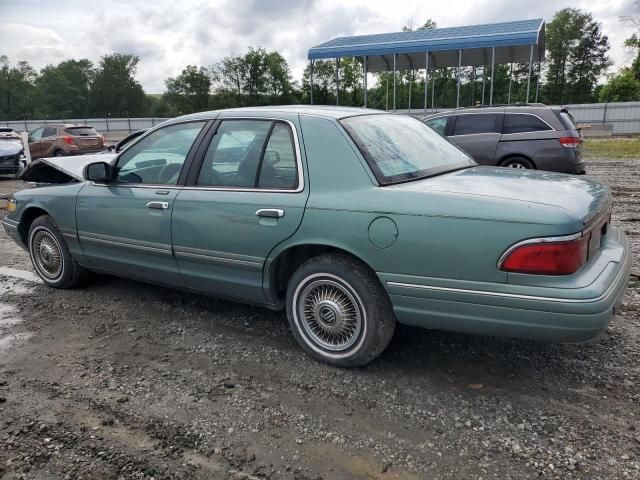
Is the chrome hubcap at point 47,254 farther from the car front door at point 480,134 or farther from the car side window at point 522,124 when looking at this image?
the car side window at point 522,124

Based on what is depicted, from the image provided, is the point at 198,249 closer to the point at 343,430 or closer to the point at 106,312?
the point at 106,312

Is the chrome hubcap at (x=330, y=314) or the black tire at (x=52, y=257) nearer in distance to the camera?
the chrome hubcap at (x=330, y=314)

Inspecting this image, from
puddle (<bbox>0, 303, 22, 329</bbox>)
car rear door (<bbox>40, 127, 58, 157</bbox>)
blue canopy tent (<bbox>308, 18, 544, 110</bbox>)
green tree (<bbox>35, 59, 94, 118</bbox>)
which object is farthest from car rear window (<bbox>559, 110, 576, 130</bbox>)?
green tree (<bbox>35, 59, 94, 118</bbox>)

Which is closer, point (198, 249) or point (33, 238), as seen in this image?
point (198, 249)

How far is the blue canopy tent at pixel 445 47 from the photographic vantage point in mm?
20094

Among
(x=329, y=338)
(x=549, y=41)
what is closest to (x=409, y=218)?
(x=329, y=338)

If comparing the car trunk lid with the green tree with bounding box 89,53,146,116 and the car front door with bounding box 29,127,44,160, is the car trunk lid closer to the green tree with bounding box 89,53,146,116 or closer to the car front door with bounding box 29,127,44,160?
the car front door with bounding box 29,127,44,160

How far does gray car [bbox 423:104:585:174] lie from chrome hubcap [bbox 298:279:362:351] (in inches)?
264

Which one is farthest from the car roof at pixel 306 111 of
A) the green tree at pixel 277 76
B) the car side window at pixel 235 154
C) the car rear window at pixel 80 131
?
the green tree at pixel 277 76

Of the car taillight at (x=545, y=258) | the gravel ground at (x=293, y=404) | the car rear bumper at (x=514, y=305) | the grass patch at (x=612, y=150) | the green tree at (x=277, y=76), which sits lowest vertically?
the gravel ground at (x=293, y=404)

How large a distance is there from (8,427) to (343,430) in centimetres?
183

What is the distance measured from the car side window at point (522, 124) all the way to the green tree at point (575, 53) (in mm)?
59614

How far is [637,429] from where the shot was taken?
2.59 metres

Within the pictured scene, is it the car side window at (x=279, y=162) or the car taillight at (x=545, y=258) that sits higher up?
the car side window at (x=279, y=162)
